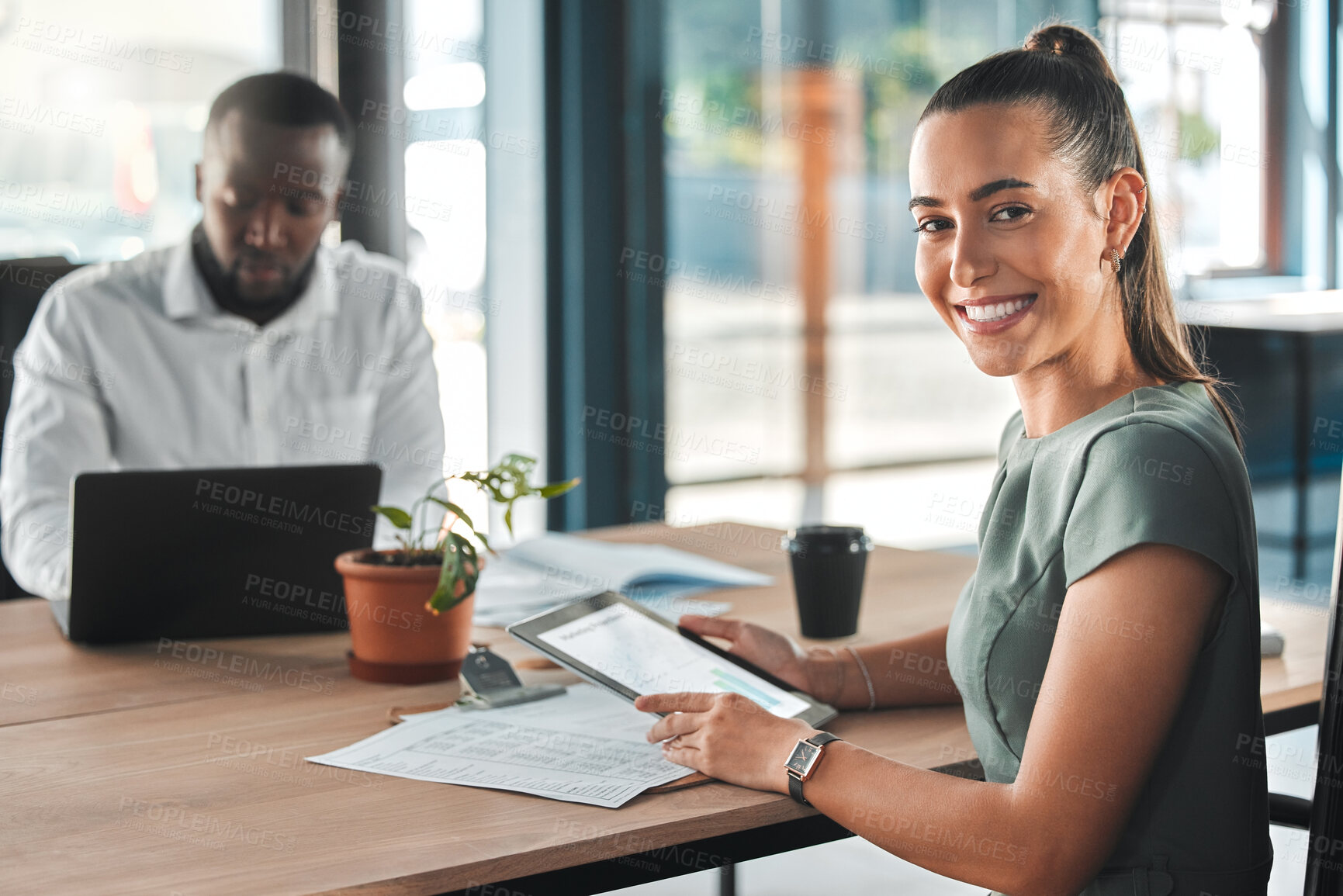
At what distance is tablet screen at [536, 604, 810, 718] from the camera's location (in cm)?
119

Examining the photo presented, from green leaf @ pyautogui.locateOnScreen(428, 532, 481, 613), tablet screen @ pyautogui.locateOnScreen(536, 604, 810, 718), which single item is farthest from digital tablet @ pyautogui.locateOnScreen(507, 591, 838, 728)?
green leaf @ pyautogui.locateOnScreen(428, 532, 481, 613)

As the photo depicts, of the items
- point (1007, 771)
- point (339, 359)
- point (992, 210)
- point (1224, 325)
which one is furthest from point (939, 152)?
point (1224, 325)

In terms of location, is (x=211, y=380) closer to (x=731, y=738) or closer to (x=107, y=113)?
(x=107, y=113)

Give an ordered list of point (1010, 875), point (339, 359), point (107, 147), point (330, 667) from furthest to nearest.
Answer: point (107, 147) → point (339, 359) → point (330, 667) → point (1010, 875)

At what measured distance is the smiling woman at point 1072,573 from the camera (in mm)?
908

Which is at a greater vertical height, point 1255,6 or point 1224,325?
point 1255,6

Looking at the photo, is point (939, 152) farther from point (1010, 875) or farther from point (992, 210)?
point (1010, 875)

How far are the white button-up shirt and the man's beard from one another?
0.06 feet

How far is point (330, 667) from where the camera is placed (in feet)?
4.50

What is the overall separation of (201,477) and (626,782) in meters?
0.65

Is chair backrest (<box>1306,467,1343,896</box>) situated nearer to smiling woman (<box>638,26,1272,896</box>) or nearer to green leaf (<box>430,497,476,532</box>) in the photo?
smiling woman (<box>638,26,1272,896</box>)

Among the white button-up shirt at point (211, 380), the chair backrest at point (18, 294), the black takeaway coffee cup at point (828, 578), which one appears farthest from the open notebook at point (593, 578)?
the chair backrest at point (18, 294)

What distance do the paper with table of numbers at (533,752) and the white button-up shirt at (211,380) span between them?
1.09m

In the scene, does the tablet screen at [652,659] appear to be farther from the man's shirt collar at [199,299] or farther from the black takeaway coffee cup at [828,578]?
the man's shirt collar at [199,299]
